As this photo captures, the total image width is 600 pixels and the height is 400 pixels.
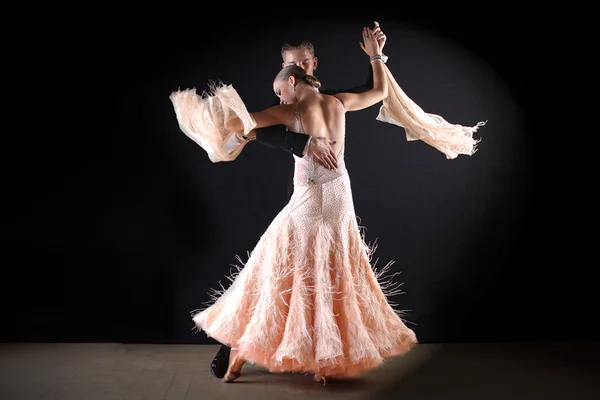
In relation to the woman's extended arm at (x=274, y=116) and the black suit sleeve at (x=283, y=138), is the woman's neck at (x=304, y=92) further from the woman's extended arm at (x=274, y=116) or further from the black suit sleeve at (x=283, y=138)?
the black suit sleeve at (x=283, y=138)

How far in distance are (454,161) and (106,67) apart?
2.06m

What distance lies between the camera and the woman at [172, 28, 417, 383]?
10.4 feet

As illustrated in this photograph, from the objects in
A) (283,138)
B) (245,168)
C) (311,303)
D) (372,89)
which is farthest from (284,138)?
(245,168)

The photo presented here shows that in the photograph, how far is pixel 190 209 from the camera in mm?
4164

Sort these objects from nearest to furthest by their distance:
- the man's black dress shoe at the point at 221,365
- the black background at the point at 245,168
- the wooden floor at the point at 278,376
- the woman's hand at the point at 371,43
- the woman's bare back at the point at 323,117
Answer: the wooden floor at the point at 278,376 < the woman's bare back at the point at 323,117 < the man's black dress shoe at the point at 221,365 < the woman's hand at the point at 371,43 < the black background at the point at 245,168

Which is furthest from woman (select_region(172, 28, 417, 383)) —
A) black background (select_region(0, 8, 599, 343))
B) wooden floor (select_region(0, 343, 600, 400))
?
black background (select_region(0, 8, 599, 343))

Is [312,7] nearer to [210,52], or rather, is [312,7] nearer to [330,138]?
[210,52]

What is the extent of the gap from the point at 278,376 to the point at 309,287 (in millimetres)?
513

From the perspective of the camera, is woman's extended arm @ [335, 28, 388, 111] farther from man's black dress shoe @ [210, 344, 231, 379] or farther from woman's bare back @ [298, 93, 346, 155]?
man's black dress shoe @ [210, 344, 231, 379]

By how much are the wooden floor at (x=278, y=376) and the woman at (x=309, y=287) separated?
13 centimetres

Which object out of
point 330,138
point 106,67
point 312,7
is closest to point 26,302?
point 106,67

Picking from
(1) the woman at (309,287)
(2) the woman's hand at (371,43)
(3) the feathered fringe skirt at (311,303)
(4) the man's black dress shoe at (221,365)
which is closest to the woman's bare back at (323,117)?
(1) the woman at (309,287)

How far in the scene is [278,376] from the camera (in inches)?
136

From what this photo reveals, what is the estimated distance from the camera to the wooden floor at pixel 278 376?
314cm
